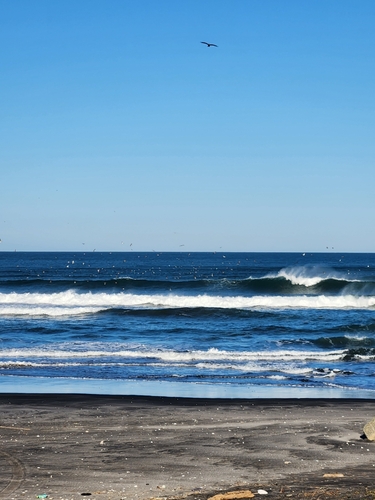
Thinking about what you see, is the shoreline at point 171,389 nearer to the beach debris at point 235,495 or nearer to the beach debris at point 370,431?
the beach debris at point 370,431

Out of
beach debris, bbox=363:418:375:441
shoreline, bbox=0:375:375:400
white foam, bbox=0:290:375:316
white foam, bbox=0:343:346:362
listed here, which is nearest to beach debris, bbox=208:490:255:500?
beach debris, bbox=363:418:375:441

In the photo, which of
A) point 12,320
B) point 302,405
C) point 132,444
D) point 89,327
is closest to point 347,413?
point 302,405

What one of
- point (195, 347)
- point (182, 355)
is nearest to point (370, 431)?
point (182, 355)

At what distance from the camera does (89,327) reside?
31.6 meters

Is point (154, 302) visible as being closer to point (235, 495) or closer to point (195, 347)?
point (195, 347)

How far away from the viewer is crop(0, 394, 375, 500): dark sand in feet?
28.4

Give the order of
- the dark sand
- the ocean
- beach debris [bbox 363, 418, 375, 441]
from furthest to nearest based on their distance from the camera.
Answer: the ocean → beach debris [bbox 363, 418, 375, 441] → the dark sand

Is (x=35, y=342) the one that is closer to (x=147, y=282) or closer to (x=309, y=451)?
(x=309, y=451)

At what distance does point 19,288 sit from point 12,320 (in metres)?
25.6

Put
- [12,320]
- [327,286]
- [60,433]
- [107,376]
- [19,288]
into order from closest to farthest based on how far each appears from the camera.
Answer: [60,433]
[107,376]
[12,320]
[327,286]
[19,288]

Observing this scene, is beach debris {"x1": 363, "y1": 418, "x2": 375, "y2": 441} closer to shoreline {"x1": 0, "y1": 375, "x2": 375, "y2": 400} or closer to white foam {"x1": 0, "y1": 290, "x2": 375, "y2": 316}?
shoreline {"x1": 0, "y1": 375, "x2": 375, "y2": 400}

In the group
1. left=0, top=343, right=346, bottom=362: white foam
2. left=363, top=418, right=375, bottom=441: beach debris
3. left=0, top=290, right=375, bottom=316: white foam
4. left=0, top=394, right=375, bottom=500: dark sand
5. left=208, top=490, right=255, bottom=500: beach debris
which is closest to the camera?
left=208, top=490, right=255, bottom=500: beach debris

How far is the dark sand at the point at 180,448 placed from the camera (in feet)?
28.4

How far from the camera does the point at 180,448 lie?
35.5ft
